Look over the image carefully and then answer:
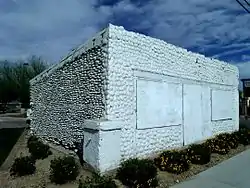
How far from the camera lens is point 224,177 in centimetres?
1046

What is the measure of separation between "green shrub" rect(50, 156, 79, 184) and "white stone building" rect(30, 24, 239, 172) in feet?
2.33

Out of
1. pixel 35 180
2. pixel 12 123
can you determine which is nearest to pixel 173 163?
pixel 35 180

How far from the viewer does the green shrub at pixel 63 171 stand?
31.4 feet

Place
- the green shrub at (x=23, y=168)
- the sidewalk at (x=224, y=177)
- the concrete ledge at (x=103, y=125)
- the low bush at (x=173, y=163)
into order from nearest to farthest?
the sidewalk at (x=224, y=177) < the concrete ledge at (x=103, y=125) < the green shrub at (x=23, y=168) < the low bush at (x=173, y=163)

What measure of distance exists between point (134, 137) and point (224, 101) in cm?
981

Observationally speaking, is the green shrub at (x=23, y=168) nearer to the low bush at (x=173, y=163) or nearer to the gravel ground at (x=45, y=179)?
the gravel ground at (x=45, y=179)

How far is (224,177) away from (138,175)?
119 inches

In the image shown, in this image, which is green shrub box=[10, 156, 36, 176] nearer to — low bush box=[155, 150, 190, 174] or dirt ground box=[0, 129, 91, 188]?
dirt ground box=[0, 129, 91, 188]

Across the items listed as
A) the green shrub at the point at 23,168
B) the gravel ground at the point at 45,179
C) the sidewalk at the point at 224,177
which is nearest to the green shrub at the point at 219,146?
the sidewalk at the point at 224,177

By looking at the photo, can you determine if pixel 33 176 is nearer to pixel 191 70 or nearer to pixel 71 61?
pixel 71 61

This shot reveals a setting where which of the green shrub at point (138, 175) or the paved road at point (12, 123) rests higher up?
the paved road at point (12, 123)

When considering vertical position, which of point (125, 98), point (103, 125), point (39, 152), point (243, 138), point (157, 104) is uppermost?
point (125, 98)

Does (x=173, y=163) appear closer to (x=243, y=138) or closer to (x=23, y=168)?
(x=23, y=168)

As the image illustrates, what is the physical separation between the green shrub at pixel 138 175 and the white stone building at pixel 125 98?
0.97m
